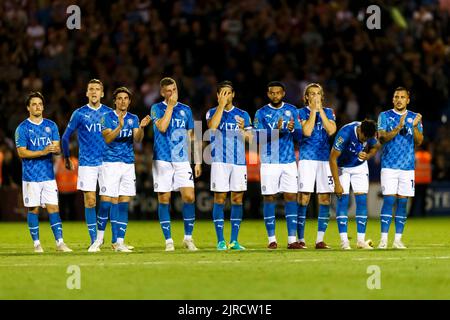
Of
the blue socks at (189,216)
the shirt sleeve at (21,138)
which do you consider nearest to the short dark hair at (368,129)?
the blue socks at (189,216)

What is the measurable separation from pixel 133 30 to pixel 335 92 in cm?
505

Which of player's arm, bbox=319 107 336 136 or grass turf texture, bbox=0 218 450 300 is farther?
player's arm, bbox=319 107 336 136

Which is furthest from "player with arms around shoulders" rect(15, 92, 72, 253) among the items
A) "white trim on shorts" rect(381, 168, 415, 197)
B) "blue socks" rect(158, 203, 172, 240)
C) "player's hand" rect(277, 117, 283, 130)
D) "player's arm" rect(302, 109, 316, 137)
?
"white trim on shorts" rect(381, 168, 415, 197)

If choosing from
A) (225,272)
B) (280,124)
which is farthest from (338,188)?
(225,272)

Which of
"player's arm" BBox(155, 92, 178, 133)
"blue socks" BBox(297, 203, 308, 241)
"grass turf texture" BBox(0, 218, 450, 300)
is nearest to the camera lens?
"grass turf texture" BBox(0, 218, 450, 300)

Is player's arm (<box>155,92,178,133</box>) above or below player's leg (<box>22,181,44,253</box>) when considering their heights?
above

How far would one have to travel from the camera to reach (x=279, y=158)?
1623 centimetres

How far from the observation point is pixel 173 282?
39.2ft

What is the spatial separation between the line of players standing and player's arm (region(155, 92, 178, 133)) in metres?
0.03

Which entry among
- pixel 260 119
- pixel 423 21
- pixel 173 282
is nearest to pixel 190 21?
pixel 423 21

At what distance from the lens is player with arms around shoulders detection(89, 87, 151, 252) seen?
16.1 meters

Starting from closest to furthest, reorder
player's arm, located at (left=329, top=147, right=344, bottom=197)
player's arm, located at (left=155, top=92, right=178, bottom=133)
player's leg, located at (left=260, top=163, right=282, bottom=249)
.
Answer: player's arm, located at (left=155, top=92, right=178, bottom=133) → player's arm, located at (left=329, top=147, right=344, bottom=197) → player's leg, located at (left=260, top=163, right=282, bottom=249)

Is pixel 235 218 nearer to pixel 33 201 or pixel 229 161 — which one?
pixel 229 161

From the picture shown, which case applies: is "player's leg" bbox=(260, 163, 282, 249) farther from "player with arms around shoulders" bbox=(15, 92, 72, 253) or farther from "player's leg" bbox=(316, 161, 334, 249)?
"player with arms around shoulders" bbox=(15, 92, 72, 253)
